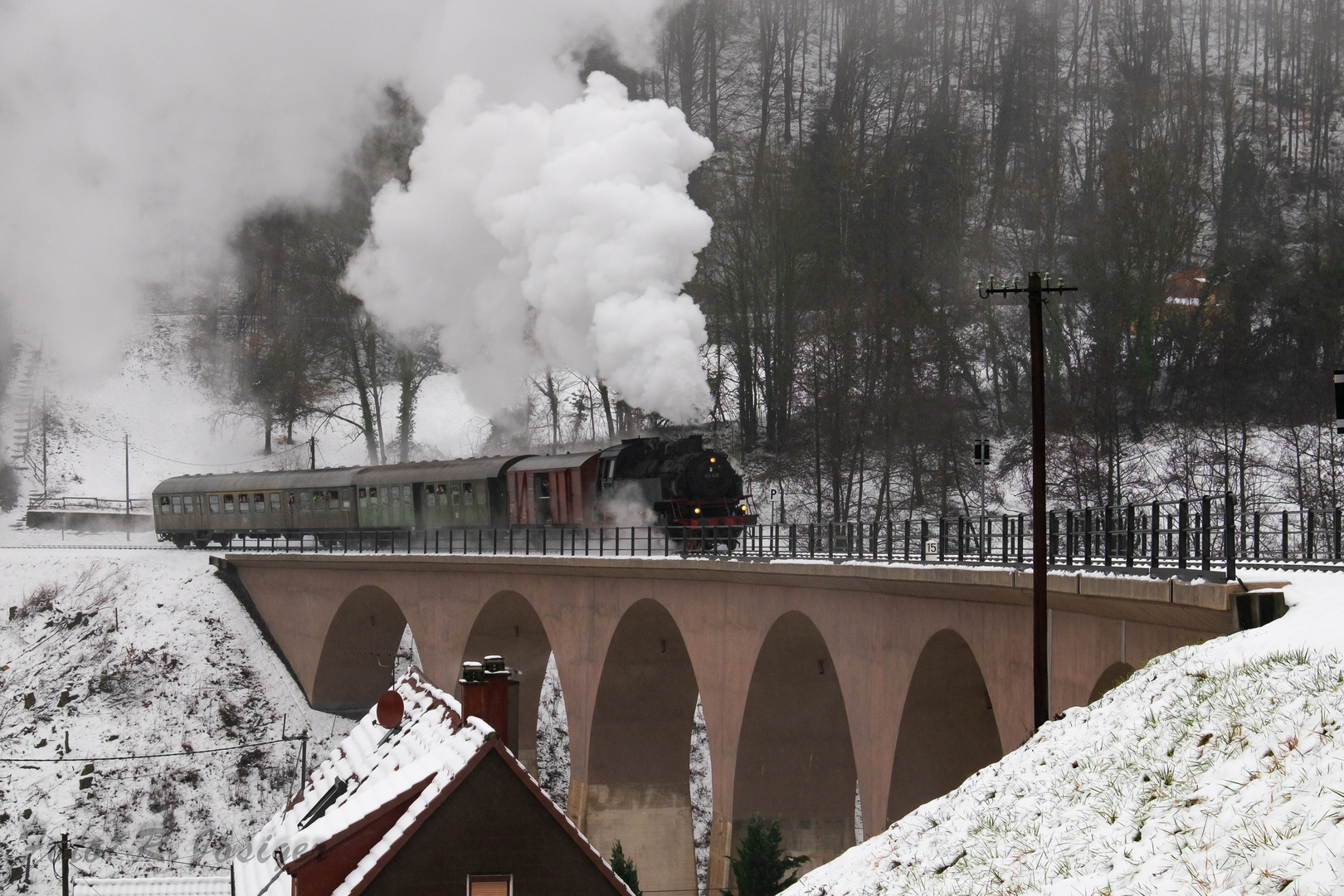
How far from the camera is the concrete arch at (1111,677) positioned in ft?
46.7

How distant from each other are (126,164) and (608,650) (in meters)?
53.1

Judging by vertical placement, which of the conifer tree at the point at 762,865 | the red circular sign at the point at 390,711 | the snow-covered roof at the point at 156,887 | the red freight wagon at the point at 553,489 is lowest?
the snow-covered roof at the point at 156,887

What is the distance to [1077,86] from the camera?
205 feet

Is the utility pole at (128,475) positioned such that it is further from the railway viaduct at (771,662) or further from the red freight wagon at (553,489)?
the red freight wagon at (553,489)

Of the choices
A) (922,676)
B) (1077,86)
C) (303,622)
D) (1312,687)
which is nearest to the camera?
(1312,687)

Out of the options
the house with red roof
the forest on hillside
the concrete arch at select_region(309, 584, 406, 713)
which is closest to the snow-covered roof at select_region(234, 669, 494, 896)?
the house with red roof

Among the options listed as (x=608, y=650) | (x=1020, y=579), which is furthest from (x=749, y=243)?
(x=1020, y=579)

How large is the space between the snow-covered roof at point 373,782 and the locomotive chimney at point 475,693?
193 millimetres

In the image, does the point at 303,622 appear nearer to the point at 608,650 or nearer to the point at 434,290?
the point at 434,290

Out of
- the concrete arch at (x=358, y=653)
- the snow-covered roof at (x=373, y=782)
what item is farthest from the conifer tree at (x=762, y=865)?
the concrete arch at (x=358, y=653)

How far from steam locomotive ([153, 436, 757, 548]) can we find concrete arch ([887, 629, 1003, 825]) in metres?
6.08

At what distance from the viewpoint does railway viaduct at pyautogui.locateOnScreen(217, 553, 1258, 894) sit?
618 inches

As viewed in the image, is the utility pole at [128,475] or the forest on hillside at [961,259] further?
the utility pole at [128,475]

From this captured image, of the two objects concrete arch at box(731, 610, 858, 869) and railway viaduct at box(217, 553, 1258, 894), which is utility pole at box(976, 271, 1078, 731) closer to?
railway viaduct at box(217, 553, 1258, 894)
